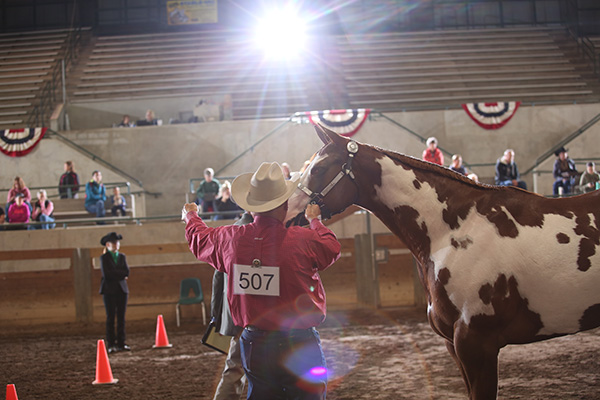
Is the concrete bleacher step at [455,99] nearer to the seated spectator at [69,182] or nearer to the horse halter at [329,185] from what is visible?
the seated spectator at [69,182]

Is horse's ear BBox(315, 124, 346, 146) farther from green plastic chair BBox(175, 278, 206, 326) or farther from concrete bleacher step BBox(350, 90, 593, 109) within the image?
concrete bleacher step BBox(350, 90, 593, 109)

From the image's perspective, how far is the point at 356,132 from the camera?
1797 cm

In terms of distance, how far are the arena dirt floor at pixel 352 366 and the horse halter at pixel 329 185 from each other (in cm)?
245

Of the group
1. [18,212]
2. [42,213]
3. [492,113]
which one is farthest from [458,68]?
[18,212]

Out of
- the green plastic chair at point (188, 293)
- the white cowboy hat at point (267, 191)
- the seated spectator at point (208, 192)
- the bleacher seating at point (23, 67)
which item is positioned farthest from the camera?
the bleacher seating at point (23, 67)

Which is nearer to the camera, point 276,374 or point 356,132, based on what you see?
point 276,374

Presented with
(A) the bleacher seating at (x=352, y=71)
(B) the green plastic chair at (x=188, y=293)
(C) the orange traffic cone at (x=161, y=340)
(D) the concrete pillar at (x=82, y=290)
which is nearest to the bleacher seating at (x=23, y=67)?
(A) the bleacher seating at (x=352, y=71)

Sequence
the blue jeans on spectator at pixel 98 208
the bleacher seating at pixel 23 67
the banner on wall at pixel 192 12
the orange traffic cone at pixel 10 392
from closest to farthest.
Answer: the orange traffic cone at pixel 10 392 → the blue jeans on spectator at pixel 98 208 → the bleacher seating at pixel 23 67 → the banner on wall at pixel 192 12

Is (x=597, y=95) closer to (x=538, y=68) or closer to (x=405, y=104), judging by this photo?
(x=538, y=68)

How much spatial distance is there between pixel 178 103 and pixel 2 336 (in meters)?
12.7

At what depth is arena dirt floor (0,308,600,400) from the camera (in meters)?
5.63

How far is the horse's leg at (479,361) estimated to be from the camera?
133 inches

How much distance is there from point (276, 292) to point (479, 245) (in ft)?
3.99

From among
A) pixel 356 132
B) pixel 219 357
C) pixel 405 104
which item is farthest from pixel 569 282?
pixel 405 104
